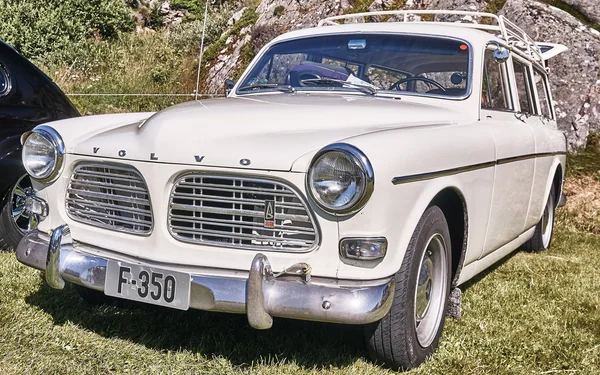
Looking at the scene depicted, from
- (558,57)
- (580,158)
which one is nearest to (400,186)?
(580,158)

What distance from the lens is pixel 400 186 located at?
8.92 ft

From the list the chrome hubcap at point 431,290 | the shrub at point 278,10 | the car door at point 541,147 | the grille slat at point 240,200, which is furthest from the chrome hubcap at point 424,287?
the shrub at point 278,10

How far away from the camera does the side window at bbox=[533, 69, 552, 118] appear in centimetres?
555

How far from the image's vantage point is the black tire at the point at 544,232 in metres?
5.72

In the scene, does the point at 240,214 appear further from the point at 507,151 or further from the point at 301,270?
the point at 507,151

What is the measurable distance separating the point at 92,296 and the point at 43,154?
87 centimetres

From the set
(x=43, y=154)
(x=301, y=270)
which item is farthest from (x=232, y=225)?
(x=43, y=154)

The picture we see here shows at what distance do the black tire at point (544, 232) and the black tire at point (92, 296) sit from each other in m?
3.51

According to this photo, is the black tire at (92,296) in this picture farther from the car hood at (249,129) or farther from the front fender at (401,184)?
the front fender at (401,184)

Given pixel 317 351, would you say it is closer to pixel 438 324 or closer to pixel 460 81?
pixel 438 324

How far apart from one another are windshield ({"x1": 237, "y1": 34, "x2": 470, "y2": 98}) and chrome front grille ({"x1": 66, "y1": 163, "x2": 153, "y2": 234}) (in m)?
1.31

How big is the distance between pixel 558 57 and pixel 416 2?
2.96m

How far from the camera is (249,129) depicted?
2.97 m

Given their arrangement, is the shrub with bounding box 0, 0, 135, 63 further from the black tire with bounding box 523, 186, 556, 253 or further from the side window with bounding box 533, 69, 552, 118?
the black tire with bounding box 523, 186, 556, 253
